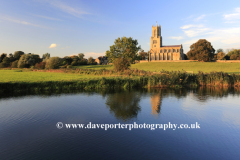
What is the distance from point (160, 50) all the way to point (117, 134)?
15093cm

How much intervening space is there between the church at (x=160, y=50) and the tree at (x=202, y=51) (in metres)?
52.1

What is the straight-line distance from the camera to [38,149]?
8.88 meters

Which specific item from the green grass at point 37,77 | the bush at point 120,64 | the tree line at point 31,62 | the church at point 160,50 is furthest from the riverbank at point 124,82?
the church at point 160,50

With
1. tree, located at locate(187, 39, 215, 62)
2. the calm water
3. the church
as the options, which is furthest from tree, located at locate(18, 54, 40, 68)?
the church

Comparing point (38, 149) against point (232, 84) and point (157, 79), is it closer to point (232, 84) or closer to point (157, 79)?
point (157, 79)

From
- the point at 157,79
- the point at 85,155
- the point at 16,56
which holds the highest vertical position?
the point at 16,56

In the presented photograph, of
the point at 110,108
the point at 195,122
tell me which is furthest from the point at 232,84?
the point at 110,108

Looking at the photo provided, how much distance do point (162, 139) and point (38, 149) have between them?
6.54 m

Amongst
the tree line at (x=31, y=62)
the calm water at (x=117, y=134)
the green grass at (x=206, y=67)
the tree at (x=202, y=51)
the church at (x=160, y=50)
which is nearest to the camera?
the calm water at (x=117, y=134)

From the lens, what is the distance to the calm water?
28.0ft

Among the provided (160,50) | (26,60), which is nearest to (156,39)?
(160,50)

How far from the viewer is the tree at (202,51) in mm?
82887

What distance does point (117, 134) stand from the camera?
34.8ft

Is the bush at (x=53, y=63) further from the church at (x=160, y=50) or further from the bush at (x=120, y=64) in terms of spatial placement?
the church at (x=160, y=50)
